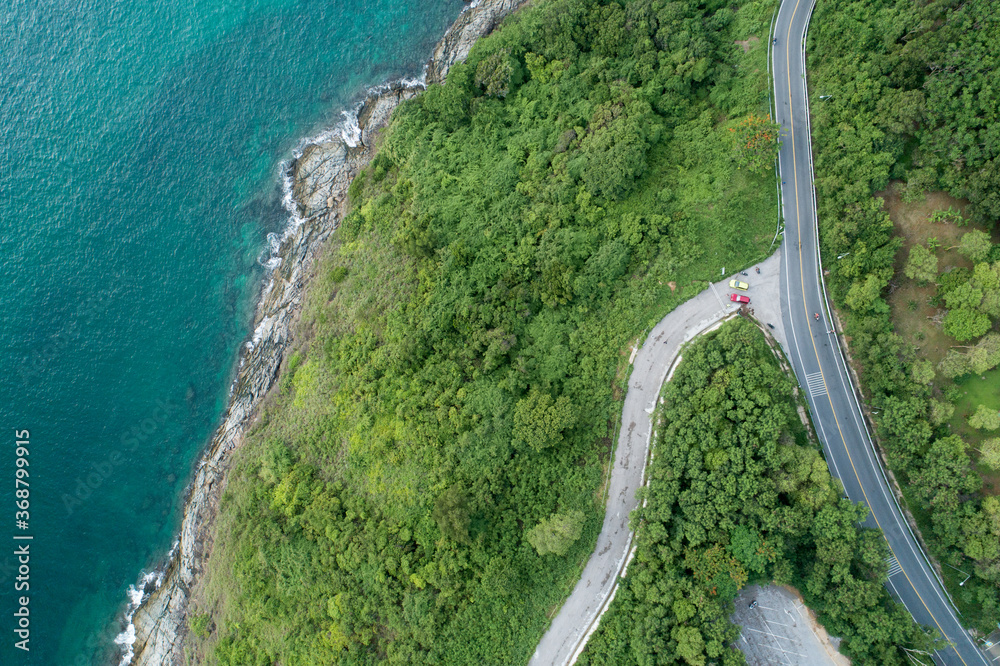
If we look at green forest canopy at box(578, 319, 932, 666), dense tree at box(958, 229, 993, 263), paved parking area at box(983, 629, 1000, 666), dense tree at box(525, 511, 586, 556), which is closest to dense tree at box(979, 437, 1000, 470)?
green forest canopy at box(578, 319, 932, 666)

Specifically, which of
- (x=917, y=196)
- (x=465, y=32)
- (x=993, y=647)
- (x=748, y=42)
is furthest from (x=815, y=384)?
(x=465, y=32)

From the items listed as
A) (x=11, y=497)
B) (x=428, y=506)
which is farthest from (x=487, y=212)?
(x=11, y=497)

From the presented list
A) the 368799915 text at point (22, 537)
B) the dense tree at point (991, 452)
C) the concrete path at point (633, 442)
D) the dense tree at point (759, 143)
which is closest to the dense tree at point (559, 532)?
the concrete path at point (633, 442)

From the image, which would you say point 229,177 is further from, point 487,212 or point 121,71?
point 487,212

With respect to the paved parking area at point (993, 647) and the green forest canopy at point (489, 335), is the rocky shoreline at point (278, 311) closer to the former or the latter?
the green forest canopy at point (489, 335)

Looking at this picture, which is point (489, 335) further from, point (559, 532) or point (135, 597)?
point (135, 597)

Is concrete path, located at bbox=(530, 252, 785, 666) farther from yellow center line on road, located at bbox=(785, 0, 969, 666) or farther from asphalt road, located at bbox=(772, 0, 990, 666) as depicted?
yellow center line on road, located at bbox=(785, 0, 969, 666)
